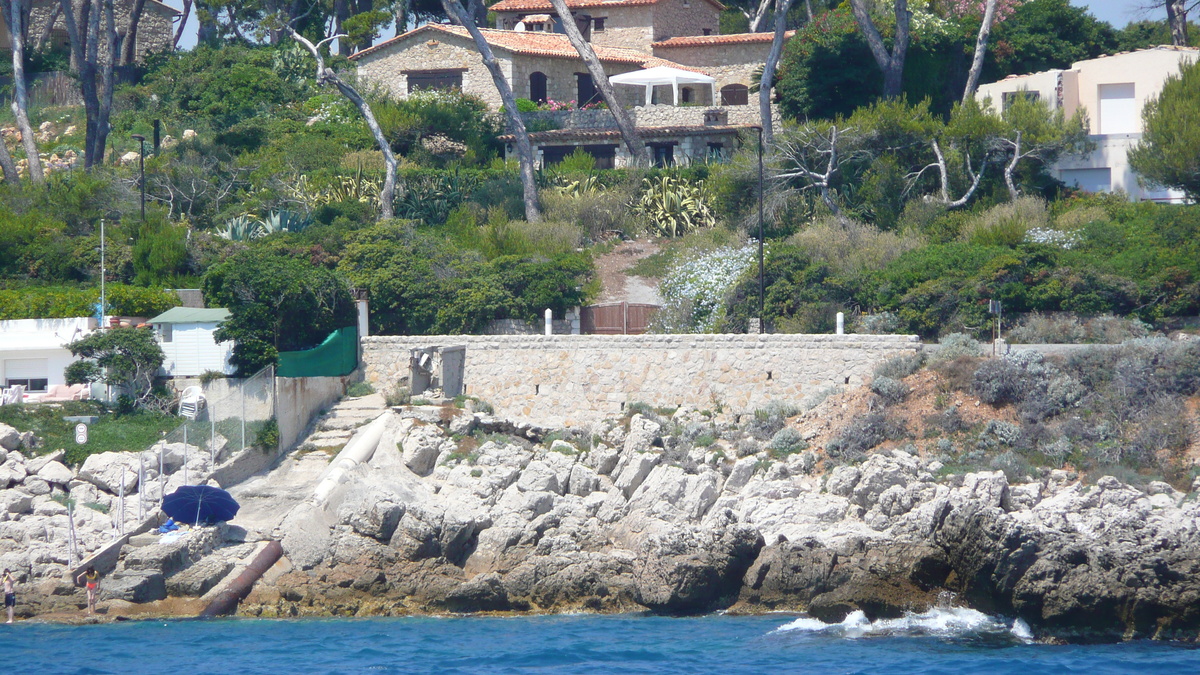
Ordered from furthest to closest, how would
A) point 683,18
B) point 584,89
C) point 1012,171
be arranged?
1. point 683,18
2. point 584,89
3. point 1012,171

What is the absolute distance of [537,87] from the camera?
46.5 metres

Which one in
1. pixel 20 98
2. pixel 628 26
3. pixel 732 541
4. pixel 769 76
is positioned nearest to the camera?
pixel 732 541

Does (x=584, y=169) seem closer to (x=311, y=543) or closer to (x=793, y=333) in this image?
(x=793, y=333)

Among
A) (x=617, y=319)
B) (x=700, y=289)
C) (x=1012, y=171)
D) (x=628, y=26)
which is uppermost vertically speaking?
(x=628, y=26)

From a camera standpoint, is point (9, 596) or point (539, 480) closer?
point (9, 596)

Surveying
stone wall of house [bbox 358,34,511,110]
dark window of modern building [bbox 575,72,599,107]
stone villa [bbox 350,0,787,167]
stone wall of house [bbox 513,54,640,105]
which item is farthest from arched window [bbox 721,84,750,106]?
stone wall of house [bbox 358,34,511,110]

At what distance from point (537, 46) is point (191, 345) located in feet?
67.3

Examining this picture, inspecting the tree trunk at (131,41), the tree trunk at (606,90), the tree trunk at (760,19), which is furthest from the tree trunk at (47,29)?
the tree trunk at (760,19)

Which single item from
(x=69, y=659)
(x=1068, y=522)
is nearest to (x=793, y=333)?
(x=1068, y=522)

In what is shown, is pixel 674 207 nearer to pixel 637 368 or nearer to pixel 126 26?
pixel 637 368

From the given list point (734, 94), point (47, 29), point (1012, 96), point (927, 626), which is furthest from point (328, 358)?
point (47, 29)

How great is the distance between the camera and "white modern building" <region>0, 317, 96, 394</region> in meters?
30.3

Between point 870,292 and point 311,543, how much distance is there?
1325 cm

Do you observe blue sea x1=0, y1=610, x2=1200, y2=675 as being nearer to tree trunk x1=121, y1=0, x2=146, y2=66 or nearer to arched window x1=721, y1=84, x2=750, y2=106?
arched window x1=721, y1=84, x2=750, y2=106
